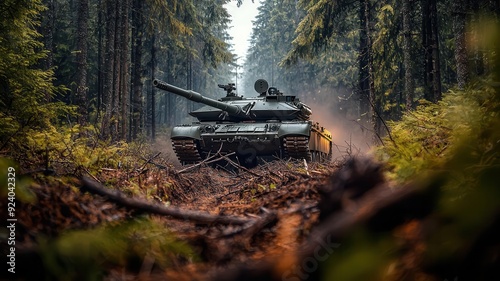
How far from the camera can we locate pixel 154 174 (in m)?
5.38

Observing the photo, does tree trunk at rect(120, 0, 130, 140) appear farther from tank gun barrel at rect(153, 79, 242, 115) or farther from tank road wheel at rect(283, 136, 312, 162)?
tank road wheel at rect(283, 136, 312, 162)

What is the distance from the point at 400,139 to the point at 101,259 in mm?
3637

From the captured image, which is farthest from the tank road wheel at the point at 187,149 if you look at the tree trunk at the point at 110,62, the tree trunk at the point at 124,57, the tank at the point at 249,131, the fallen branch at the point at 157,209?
the fallen branch at the point at 157,209

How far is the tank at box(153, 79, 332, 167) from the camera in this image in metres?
10.3

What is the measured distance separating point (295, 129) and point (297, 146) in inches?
18.5

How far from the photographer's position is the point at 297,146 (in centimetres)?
1023

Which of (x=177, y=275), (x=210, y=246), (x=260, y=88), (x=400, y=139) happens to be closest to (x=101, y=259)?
(x=177, y=275)

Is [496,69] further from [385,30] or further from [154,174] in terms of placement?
[385,30]

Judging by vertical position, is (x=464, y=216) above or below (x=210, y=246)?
above

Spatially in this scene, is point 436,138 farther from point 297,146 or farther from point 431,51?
point 431,51

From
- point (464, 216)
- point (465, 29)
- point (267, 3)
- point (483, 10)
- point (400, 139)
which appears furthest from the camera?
point (267, 3)

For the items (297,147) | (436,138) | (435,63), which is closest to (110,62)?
(297,147)

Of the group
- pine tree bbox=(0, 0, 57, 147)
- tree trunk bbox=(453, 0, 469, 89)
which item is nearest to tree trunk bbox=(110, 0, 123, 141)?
pine tree bbox=(0, 0, 57, 147)

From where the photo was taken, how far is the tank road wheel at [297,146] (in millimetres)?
10141
